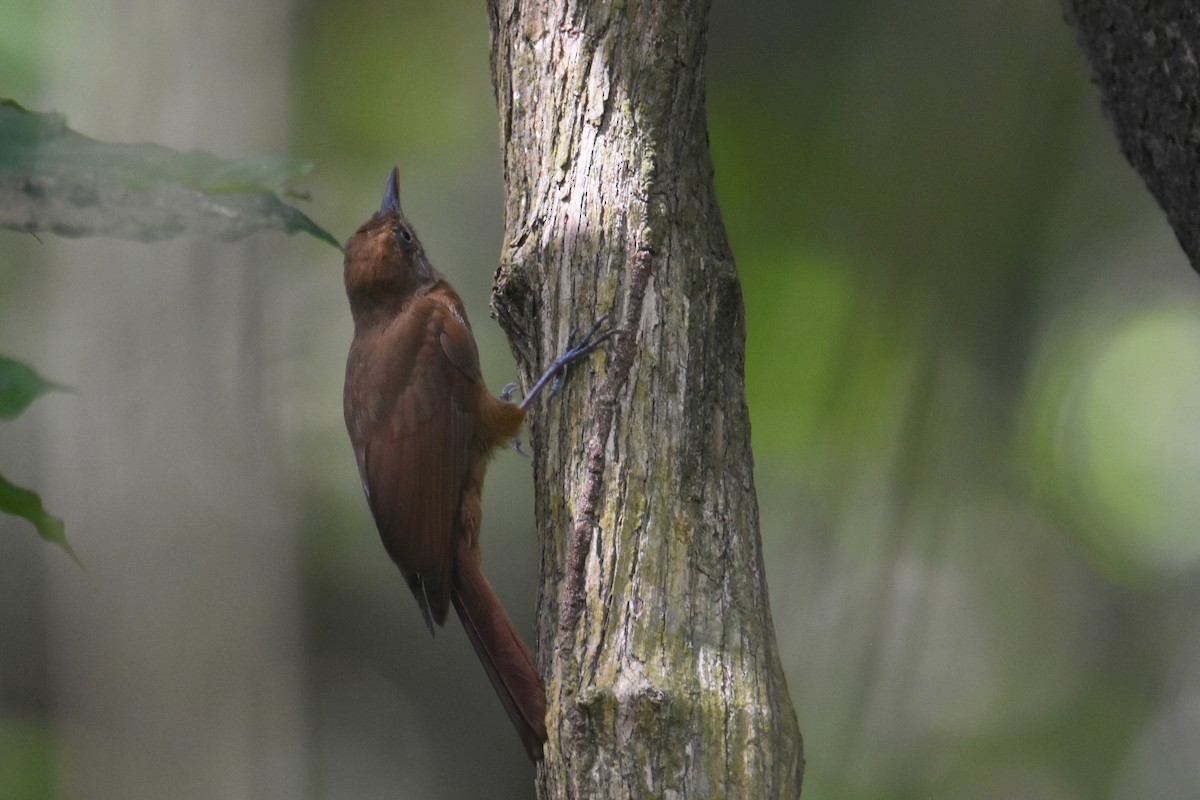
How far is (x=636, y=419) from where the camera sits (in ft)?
5.55

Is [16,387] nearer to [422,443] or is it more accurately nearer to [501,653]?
[501,653]

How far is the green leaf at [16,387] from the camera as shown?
1.15 m

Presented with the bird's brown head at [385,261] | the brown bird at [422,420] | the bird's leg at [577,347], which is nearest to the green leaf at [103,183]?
the bird's leg at [577,347]

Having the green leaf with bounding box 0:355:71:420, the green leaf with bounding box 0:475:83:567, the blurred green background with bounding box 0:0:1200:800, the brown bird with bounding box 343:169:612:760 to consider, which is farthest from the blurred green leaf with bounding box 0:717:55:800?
the green leaf with bounding box 0:355:71:420

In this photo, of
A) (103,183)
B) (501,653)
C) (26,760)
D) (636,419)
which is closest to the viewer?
(103,183)

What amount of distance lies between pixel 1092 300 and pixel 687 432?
3231 mm

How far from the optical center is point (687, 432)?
167 cm

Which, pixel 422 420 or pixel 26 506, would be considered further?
pixel 422 420

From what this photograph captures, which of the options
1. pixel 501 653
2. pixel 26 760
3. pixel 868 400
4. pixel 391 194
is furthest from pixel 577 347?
pixel 868 400

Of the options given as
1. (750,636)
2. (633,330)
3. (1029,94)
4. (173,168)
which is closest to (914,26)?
(1029,94)

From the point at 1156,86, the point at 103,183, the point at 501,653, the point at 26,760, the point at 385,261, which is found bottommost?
the point at 26,760

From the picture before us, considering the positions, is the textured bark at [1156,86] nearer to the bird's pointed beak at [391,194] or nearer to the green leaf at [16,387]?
the bird's pointed beak at [391,194]

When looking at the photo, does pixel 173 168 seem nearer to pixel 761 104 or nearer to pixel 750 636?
pixel 750 636

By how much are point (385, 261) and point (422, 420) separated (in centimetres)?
49
